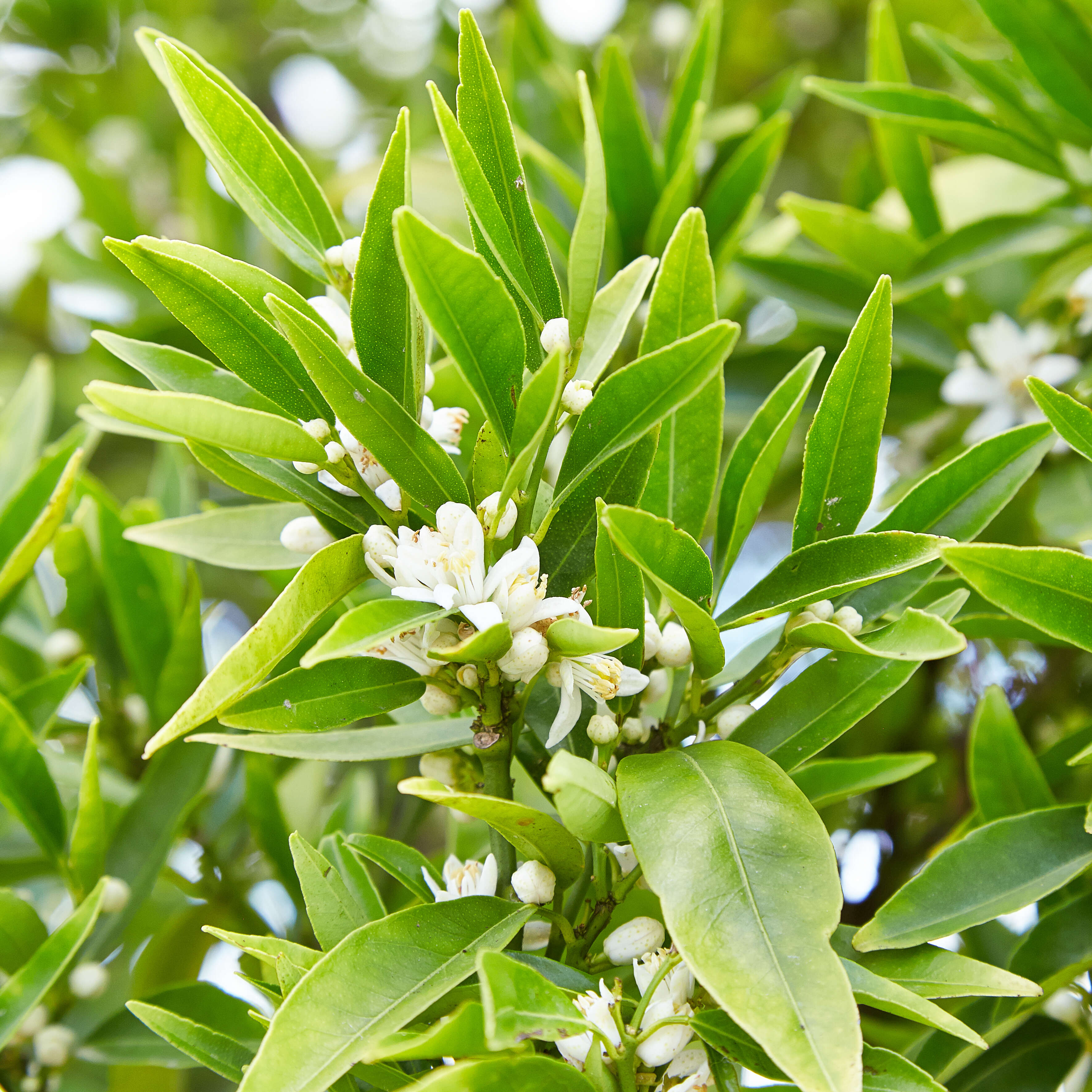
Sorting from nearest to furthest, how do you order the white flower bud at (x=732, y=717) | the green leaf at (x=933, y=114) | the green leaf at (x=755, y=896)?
the green leaf at (x=755, y=896) < the white flower bud at (x=732, y=717) < the green leaf at (x=933, y=114)

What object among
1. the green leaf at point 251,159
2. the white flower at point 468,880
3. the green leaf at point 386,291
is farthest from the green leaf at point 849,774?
the green leaf at point 251,159

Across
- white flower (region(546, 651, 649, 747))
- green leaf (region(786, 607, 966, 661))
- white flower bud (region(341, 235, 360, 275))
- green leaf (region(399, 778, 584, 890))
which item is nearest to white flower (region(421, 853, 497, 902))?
green leaf (region(399, 778, 584, 890))

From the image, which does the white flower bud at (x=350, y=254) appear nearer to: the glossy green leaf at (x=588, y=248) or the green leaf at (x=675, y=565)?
the glossy green leaf at (x=588, y=248)

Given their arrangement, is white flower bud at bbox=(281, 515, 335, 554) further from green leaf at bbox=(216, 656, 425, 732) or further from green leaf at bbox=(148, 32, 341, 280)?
green leaf at bbox=(148, 32, 341, 280)

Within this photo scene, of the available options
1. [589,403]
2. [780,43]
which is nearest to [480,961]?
[589,403]

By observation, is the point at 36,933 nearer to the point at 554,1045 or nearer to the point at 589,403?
the point at 554,1045

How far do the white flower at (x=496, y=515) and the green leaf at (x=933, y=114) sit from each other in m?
0.89

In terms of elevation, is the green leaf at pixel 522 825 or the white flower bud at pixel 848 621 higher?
the white flower bud at pixel 848 621

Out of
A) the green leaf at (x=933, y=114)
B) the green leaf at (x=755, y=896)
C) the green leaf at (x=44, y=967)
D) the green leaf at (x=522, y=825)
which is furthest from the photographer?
the green leaf at (x=933, y=114)

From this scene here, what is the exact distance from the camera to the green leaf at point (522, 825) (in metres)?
0.80

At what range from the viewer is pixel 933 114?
1505 millimetres

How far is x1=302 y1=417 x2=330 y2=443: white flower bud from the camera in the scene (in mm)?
918

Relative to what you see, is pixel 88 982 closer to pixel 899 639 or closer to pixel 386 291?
pixel 386 291

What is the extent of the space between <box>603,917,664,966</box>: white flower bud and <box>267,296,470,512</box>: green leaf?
15.4 inches
